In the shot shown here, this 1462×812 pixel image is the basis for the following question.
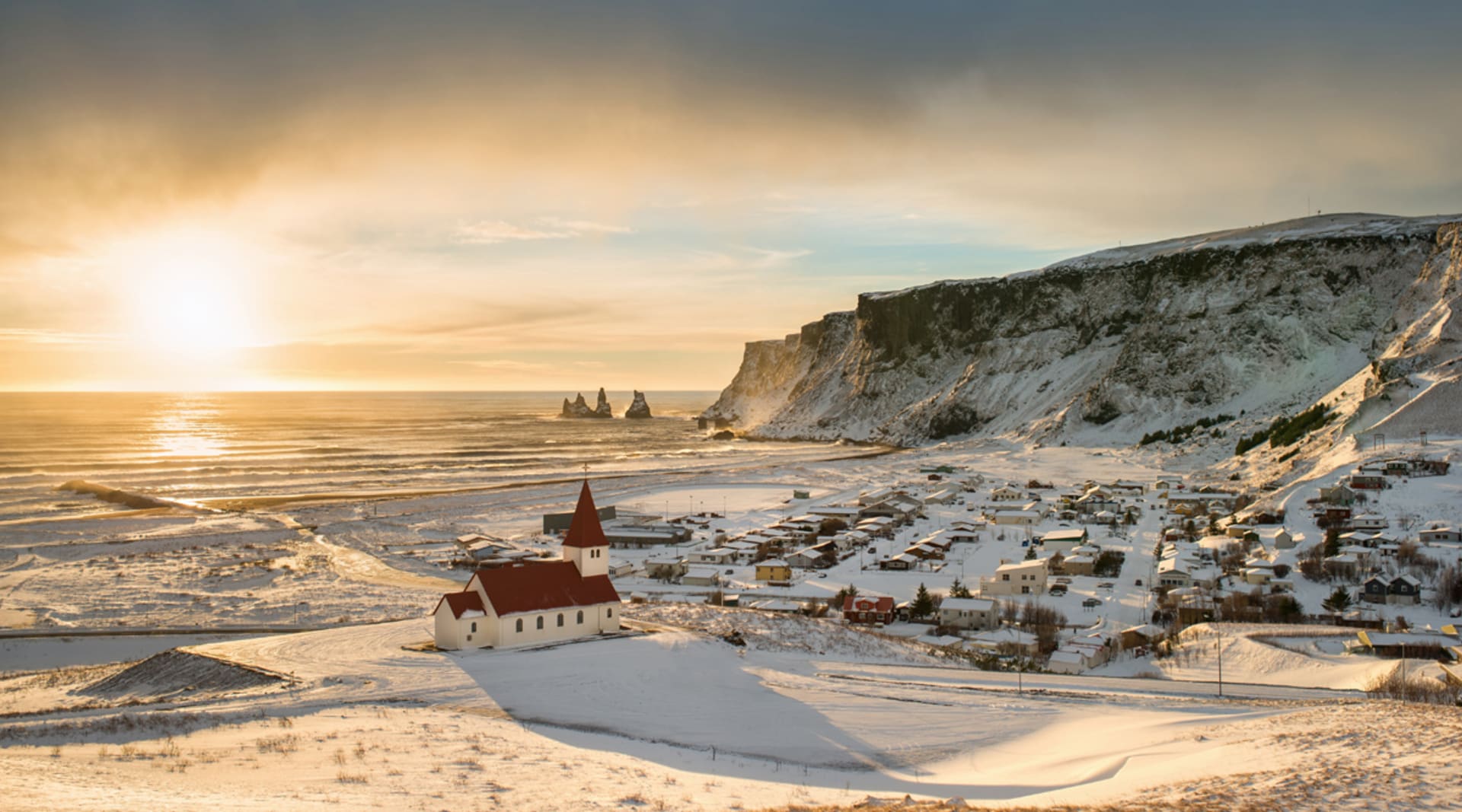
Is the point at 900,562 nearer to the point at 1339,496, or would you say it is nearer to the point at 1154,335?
the point at 1339,496

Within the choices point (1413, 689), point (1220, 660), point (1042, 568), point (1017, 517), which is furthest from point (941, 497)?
point (1413, 689)

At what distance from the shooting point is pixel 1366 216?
117 meters

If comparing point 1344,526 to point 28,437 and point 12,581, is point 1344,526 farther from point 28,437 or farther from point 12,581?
point 28,437

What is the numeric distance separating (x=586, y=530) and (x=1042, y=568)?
2171cm

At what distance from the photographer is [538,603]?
1065 inches

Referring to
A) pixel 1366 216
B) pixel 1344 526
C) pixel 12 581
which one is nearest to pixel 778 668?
pixel 1344 526

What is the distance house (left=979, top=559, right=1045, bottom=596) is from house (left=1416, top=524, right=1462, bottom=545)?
16.9 metres

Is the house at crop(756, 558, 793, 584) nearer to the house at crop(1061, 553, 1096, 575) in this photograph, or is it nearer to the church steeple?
the house at crop(1061, 553, 1096, 575)

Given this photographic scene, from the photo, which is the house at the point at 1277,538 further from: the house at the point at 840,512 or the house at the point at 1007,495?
the house at the point at 840,512

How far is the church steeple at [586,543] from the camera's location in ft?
97.2

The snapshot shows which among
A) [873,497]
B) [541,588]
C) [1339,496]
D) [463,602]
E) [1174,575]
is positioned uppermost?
[1339,496]

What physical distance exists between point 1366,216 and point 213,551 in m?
131

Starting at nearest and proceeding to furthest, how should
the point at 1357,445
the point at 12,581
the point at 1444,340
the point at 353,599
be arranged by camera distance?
the point at 353,599
the point at 12,581
the point at 1357,445
the point at 1444,340

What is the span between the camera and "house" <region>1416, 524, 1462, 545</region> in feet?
134
